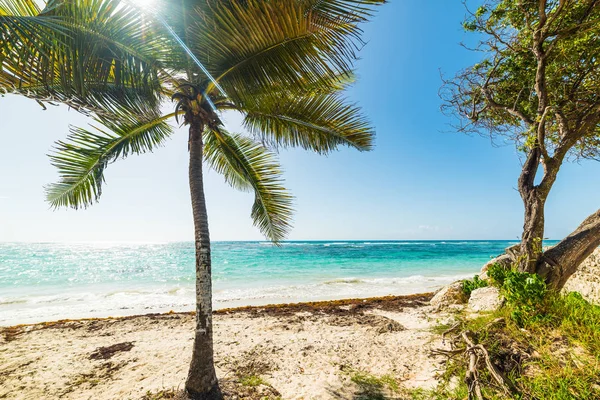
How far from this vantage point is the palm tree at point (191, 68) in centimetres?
→ 223

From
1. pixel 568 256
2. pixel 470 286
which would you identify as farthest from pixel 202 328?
pixel 470 286

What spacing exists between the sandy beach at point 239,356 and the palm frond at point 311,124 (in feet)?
11.4

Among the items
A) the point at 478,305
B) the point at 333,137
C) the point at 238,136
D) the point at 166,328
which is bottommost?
the point at 166,328

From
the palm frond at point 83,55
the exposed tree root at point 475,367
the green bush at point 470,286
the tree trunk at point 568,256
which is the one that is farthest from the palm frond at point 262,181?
the green bush at point 470,286

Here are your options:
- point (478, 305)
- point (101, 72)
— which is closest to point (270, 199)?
point (101, 72)

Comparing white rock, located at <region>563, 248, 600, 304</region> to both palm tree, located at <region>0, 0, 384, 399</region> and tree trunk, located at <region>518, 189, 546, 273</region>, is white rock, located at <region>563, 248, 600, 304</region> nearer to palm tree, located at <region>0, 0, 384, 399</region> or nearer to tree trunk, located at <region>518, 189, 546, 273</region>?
tree trunk, located at <region>518, 189, 546, 273</region>

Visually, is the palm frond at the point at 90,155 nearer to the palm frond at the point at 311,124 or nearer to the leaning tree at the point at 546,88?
the palm frond at the point at 311,124

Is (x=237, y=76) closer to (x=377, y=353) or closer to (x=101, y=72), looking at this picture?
(x=101, y=72)

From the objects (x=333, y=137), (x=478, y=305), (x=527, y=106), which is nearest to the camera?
(x=333, y=137)

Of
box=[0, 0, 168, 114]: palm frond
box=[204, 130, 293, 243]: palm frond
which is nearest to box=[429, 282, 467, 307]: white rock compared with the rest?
box=[204, 130, 293, 243]: palm frond

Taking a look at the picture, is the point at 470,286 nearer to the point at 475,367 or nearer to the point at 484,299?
the point at 484,299

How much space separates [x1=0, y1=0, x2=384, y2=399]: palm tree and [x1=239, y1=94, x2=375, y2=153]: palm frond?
0.02 meters

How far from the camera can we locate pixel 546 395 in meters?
2.46

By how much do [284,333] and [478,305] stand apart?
4274 mm
